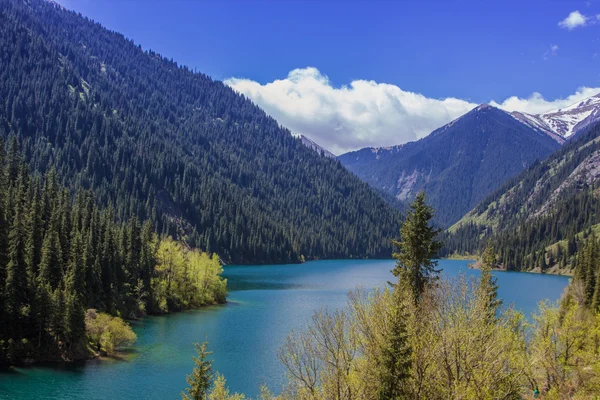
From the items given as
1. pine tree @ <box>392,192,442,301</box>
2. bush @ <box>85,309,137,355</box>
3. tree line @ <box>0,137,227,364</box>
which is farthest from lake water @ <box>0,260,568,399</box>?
pine tree @ <box>392,192,442,301</box>

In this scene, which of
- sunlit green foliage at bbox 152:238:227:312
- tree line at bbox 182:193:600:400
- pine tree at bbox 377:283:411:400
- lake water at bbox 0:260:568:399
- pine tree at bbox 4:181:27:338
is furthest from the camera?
sunlit green foliage at bbox 152:238:227:312

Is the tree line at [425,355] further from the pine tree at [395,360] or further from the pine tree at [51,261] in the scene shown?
the pine tree at [51,261]

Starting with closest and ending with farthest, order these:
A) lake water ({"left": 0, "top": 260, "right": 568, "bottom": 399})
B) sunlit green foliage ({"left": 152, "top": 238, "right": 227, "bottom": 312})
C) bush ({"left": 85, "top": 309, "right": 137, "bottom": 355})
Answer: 1. lake water ({"left": 0, "top": 260, "right": 568, "bottom": 399})
2. bush ({"left": 85, "top": 309, "right": 137, "bottom": 355})
3. sunlit green foliage ({"left": 152, "top": 238, "right": 227, "bottom": 312})

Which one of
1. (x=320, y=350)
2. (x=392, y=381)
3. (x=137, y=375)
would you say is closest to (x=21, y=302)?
(x=137, y=375)

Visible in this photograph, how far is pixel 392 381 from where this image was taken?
2461cm

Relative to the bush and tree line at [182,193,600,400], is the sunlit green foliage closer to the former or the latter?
the bush

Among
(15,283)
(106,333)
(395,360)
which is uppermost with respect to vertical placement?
(395,360)

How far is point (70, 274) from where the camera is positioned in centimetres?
7288

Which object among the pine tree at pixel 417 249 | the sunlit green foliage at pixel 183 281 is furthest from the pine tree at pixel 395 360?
the sunlit green foliage at pixel 183 281

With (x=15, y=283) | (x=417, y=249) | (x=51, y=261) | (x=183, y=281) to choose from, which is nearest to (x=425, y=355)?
(x=417, y=249)

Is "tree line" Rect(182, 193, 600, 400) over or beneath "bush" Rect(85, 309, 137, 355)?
over

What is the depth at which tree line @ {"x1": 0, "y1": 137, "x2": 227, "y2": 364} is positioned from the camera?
6231cm

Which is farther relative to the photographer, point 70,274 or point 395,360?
point 70,274

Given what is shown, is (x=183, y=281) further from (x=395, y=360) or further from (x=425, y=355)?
(x=395, y=360)
